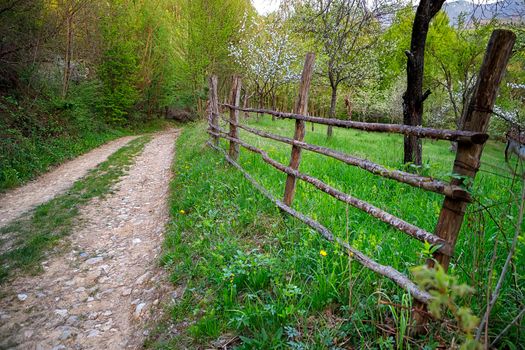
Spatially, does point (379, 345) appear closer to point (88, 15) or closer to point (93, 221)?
point (93, 221)

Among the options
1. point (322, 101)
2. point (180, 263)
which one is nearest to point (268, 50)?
point (322, 101)

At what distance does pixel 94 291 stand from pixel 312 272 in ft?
8.92

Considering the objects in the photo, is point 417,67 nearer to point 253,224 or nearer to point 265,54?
point 253,224

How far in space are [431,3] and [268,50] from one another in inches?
658

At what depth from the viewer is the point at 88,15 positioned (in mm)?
13172

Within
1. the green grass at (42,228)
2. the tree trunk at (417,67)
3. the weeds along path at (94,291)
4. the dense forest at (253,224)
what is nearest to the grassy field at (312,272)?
the dense forest at (253,224)

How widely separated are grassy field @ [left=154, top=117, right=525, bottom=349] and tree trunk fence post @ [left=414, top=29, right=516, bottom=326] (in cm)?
11

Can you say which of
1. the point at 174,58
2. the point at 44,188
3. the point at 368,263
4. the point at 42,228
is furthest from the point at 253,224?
the point at 174,58

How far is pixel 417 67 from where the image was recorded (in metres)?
5.37

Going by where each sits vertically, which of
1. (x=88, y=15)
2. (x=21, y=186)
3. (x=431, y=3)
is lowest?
(x=21, y=186)

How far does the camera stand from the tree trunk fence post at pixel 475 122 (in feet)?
5.05

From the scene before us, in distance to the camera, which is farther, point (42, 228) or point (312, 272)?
point (42, 228)

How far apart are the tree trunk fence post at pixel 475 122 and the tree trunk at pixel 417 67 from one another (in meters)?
4.05

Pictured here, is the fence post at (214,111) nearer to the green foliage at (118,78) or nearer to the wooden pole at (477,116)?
the wooden pole at (477,116)
